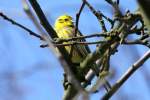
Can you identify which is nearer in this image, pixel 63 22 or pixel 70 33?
pixel 70 33

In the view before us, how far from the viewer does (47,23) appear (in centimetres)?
333

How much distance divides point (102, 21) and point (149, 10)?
1703mm

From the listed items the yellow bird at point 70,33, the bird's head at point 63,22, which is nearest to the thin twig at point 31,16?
the yellow bird at point 70,33

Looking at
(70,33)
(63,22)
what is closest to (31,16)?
(70,33)

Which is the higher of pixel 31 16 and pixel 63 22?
pixel 31 16

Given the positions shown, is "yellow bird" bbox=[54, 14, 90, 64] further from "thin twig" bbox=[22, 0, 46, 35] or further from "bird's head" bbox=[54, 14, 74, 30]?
"thin twig" bbox=[22, 0, 46, 35]

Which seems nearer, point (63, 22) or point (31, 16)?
point (31, 16)

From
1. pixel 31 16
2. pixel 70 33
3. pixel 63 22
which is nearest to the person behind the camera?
pixel 31 16

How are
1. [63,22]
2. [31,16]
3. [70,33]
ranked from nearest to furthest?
[31,16]
[70,33]
[63,22]

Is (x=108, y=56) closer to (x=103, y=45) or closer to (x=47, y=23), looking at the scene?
(x=103, y=45)

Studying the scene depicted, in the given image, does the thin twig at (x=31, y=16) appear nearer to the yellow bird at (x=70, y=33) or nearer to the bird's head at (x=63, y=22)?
the yellow bird at (x=70, y=33)

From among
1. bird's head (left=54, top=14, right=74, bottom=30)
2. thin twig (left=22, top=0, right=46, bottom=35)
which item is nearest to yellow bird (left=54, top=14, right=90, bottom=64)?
bird's head (left=54, top=14, right=74, bottom=30)

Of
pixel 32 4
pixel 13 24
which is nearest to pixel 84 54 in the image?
pixel 32 4

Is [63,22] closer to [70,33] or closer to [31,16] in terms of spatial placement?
[70,33]
